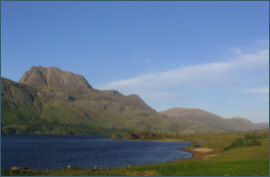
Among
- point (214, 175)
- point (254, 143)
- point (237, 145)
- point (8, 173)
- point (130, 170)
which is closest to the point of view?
point (214, 175)

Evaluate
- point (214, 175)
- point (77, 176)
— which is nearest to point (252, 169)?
point (214, 175)

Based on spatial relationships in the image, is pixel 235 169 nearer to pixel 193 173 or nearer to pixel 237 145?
pixel 193 173

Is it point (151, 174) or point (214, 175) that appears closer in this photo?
point (214, 175)

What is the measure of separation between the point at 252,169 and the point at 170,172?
21200mm

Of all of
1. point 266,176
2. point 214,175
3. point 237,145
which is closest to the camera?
point 266,176

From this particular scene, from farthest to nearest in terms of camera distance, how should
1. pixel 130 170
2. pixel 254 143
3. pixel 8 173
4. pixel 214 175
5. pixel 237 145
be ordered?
1. pixel 237 145
2. pixel 254 143
3. pixel 130 170
4. pixel 8 173
5. pixel 214 175

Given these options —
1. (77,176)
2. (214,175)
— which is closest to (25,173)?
(77,176)

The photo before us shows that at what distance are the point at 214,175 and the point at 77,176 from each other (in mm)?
33574

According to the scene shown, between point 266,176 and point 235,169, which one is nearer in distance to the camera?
point 266,176

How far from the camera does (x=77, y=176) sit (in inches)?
2655

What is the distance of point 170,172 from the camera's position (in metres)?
74.8

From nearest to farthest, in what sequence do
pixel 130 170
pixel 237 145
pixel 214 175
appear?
pixel 214 175
pixel 130 170
pixel 237 145

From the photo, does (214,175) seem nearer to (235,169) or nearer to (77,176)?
(235,169)

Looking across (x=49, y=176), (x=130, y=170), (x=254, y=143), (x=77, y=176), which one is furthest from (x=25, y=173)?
(x=254, y=143)
